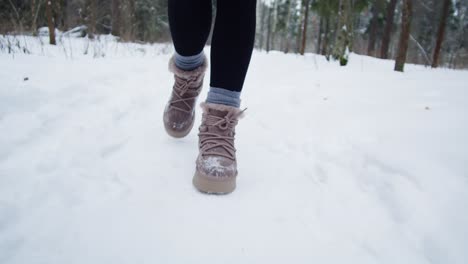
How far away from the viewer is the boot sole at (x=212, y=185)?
30.9 inches

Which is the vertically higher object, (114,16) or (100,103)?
(114,16)

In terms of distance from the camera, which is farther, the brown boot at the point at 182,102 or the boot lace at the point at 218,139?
the brown boot at the point at 182,102

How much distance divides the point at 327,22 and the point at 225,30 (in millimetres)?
13747

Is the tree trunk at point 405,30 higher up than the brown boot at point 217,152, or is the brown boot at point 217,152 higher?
the tree trunk at point 405,30

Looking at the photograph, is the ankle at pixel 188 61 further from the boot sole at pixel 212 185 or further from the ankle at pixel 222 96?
the boot sole at pixel 212 185

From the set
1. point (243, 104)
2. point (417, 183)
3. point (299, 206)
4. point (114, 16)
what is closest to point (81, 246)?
point (299, 206)

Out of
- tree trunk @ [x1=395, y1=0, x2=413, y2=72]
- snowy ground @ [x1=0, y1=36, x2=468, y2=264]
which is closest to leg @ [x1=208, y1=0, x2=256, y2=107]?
snowy ground @ [x1=0, y1=36, x2=468, y2=264]

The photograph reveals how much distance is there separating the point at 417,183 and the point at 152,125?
3.34 ft

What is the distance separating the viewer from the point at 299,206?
0.76 metres

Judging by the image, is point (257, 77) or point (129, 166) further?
point (257, 77)

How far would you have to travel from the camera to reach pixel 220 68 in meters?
0.87

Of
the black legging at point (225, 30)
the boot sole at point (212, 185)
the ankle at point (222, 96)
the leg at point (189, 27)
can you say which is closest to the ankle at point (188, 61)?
the leg at point (189, 27)

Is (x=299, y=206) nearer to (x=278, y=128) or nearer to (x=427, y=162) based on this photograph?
(x=427, y=162)

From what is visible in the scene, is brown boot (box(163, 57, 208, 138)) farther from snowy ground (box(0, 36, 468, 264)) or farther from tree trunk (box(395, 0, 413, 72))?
tree trunk (box(395, 0, 413, 72))
